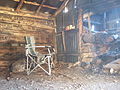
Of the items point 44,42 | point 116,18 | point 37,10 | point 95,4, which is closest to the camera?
point 95,4

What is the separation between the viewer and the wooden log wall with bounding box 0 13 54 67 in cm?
416

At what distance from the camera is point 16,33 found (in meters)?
4.41

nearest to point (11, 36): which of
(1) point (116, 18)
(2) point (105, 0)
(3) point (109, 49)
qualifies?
(2) point (105, 0)

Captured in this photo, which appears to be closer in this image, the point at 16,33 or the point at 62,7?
the point at 16,33

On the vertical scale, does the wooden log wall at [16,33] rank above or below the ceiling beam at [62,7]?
below

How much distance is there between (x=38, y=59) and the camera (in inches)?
131

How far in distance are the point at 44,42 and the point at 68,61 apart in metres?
1.34

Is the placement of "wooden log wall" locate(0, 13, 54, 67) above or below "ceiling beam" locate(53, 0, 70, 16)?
below

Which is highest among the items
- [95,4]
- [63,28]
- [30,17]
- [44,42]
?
[95,4]

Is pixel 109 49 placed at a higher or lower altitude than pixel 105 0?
lower

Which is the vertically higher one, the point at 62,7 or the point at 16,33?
the point at 62,7

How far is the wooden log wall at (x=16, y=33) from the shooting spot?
4.16m

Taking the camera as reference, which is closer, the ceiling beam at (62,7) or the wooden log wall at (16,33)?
the wooden log wall at (16,33)

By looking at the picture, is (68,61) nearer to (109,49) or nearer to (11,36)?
(109,49)
